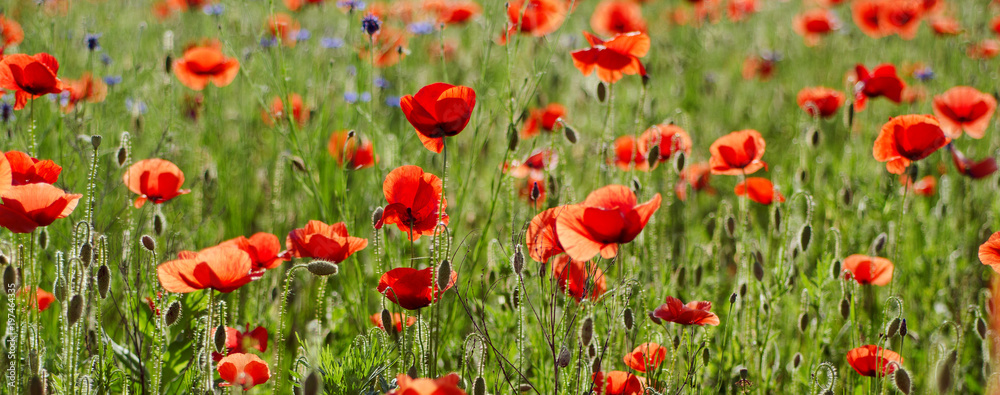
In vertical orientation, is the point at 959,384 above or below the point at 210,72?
below

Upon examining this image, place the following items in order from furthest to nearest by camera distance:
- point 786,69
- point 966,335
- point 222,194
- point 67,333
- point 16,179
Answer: point 786,69 < point 222,194 < point 966,335 < point 16,179 < point 67,333

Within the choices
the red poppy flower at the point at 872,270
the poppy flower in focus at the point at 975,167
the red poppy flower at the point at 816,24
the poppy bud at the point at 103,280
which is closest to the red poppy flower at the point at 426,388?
the poppy bud at the point at 103,280

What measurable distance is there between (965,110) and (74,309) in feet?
8.40

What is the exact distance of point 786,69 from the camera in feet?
17.2

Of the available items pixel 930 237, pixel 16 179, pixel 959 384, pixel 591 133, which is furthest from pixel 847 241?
pixel 16 179

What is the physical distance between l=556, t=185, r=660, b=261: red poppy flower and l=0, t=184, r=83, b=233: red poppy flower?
3.00 feet

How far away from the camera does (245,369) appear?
1.44 metres

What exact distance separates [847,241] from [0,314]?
2671mm

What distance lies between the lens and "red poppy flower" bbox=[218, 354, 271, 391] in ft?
4.51

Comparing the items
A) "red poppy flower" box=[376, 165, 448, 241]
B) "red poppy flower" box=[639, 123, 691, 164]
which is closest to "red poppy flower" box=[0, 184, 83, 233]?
"red poppy flower" box=[376, 165, 448, 241]

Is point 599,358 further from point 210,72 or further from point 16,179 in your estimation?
point 210,72

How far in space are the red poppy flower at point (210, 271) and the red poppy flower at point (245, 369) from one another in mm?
136

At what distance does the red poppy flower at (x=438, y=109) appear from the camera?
1482 mm

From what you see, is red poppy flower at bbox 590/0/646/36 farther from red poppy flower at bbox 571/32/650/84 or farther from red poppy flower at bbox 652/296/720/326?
red poppy flower at bbox 652/296/720/326
